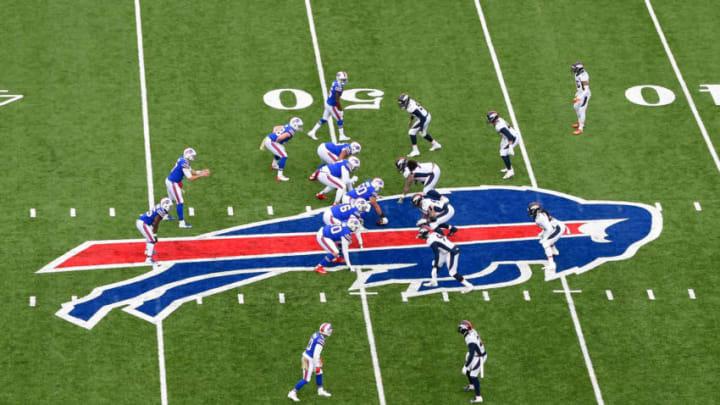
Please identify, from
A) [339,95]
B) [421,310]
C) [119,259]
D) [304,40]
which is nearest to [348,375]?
[421,310]

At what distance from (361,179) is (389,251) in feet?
9.19

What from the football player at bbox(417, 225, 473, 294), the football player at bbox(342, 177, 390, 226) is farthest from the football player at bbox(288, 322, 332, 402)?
the football player at bbox(342, 177, 390, 226)

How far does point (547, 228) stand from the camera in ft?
105

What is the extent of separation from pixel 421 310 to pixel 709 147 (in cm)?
1036

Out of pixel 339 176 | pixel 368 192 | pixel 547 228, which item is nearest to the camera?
pixel 547 228

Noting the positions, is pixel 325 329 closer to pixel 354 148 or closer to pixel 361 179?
pixel 354 148

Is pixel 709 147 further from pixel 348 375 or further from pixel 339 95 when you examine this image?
pixel 348 375

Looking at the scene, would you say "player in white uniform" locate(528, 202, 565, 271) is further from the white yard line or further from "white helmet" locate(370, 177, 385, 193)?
"white helmet" locate(370, 177, 385, 193)

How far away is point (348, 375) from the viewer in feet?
96.0

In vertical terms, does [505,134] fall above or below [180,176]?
above

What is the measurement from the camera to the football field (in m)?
29.4

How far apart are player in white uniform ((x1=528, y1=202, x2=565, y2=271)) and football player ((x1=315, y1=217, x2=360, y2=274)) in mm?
4319

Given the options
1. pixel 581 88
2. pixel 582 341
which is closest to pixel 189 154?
pixel 582 341

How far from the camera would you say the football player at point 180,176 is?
32.2 metres
